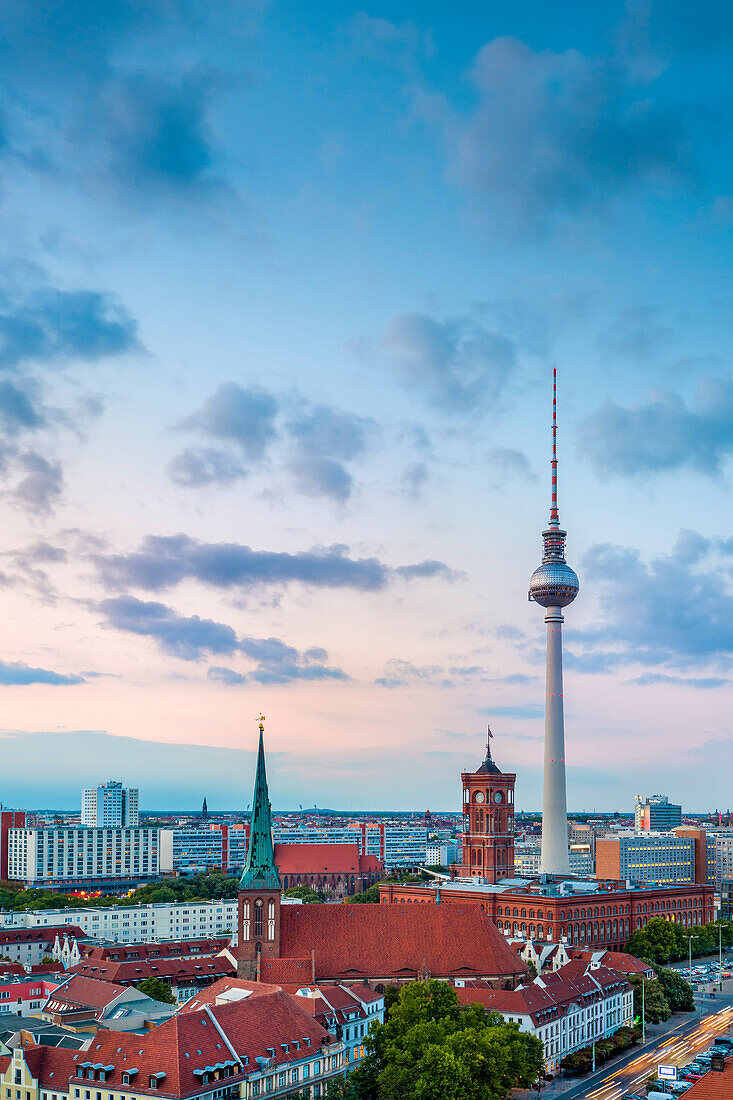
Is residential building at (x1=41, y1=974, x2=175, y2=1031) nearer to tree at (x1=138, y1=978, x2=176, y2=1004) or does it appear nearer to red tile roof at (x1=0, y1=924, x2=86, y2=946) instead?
tree at (x1=138, y1=978, x2=176, y2=1004)

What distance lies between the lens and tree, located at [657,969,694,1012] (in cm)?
14262

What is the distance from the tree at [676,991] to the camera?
468ft

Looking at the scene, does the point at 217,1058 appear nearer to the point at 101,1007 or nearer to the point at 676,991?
the point at 101,1007

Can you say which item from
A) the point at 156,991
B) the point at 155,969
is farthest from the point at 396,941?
the point at 155,969

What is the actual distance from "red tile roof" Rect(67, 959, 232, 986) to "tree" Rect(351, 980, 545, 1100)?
40.2 meters

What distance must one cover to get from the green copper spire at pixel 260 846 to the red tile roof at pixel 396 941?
776cm

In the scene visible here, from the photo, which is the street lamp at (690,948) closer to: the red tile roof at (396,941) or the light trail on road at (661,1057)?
the light trail on road at (661,1057)

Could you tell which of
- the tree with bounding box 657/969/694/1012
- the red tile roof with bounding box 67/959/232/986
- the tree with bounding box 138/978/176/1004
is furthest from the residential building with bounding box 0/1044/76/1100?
the tree with bounding box 657/969/694/1012

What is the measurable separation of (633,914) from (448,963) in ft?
233

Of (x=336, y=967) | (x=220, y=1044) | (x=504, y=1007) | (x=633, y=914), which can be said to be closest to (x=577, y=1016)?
(x=504, y=1007)

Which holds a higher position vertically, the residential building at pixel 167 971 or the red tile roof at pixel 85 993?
the red tile roof at pixel 85 993

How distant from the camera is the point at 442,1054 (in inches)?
3398

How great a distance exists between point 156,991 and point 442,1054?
51.7 m

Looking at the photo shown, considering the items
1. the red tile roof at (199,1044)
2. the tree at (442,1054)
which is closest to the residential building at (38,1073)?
the red tile roof at (199,1044)
